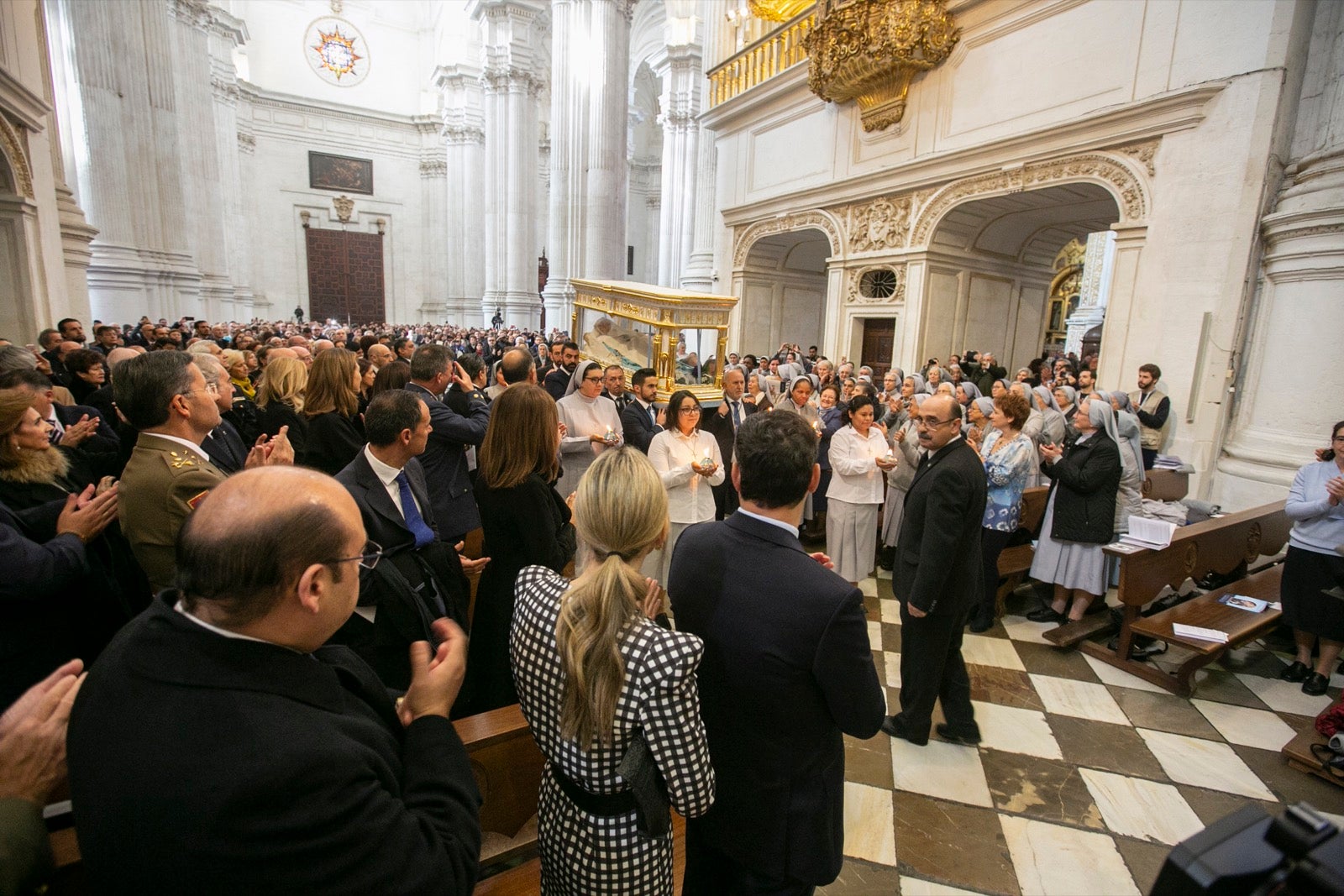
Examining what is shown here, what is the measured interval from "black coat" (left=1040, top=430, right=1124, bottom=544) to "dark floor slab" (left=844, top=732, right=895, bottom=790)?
225 centimetres

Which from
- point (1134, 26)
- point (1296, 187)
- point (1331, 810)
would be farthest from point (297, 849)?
point (1134, 26)

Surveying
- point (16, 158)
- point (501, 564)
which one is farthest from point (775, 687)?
point (16, 158)

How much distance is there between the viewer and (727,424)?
539cm

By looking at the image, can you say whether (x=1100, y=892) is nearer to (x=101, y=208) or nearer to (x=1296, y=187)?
(x=1296, y=187)

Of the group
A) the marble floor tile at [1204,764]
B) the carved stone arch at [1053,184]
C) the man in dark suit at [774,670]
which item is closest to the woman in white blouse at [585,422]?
the man in dark suit at [774,670]

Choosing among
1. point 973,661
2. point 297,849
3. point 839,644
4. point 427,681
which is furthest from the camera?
point 973,661

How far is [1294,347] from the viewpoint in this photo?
18.3ft

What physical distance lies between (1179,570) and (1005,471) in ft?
4.28

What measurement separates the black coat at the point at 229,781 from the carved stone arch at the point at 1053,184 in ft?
29.2

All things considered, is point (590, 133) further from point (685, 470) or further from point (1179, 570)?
point (1179, 570)

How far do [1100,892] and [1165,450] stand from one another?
5976 mm

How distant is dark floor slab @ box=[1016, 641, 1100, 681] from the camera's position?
3855mm

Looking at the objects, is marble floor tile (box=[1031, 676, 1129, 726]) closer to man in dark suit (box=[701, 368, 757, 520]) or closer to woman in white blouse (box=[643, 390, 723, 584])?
woman in white blouse (box=[643, 390, 723, 584])

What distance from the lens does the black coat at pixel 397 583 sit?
1.90m
